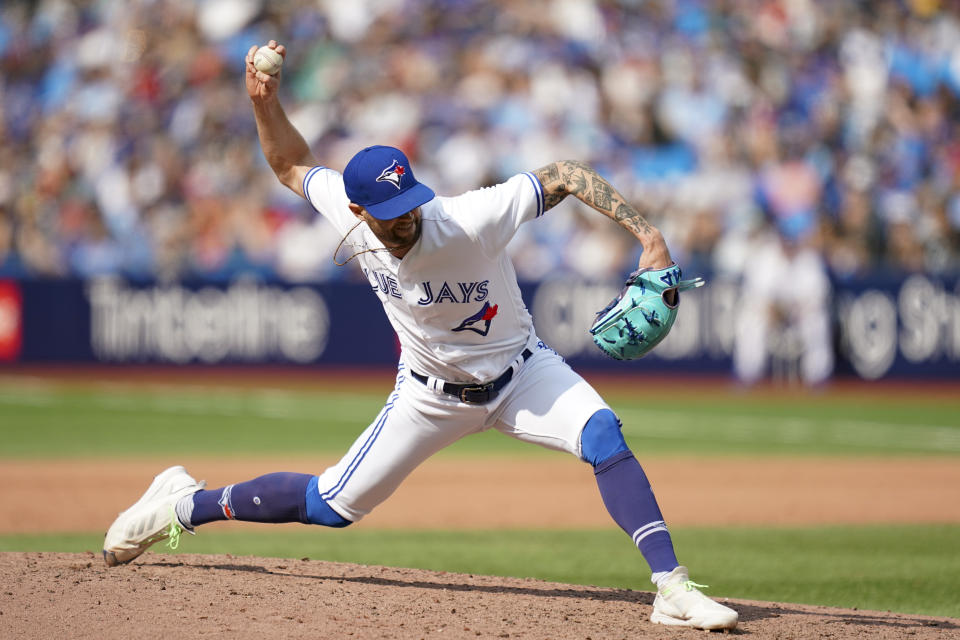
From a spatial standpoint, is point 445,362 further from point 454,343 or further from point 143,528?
point 143,528

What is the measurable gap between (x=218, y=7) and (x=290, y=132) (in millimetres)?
14659

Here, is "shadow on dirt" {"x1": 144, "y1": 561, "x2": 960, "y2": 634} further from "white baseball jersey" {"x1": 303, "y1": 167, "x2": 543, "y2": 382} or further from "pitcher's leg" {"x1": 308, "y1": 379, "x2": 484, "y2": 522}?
"white baseball jersey" {"x1": 303, "y1": 167, "x2": 543, "y2": 382}

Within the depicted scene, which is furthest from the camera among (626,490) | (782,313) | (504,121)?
(504,121)

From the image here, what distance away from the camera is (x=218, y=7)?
18.8m

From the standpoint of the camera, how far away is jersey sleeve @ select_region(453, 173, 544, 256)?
4309mm

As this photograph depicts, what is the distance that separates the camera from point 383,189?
13.8 feet

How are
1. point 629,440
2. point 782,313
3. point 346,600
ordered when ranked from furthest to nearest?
point 782,313
point 629,440
point 346,600

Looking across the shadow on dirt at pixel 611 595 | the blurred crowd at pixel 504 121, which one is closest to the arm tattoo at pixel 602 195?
the shadow on dirt at pixel 611 595

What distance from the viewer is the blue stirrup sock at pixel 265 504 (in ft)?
15.9

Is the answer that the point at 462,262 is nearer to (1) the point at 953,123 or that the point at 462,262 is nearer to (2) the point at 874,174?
(2) the point at 874,174

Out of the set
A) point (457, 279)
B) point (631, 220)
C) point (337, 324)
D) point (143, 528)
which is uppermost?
point (337, 324)

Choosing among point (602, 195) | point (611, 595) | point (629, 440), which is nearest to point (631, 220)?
point (602, 195)

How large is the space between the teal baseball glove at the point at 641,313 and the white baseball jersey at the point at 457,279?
0.39m

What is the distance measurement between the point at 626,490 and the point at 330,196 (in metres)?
1.63
